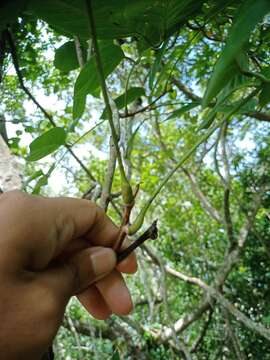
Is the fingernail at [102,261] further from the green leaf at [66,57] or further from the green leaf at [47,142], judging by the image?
the green leaf at [66,57]

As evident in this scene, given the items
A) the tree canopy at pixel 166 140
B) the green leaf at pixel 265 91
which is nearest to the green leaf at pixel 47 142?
the tree canopy at pixel 166 140

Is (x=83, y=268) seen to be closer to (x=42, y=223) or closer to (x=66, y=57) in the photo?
(x=42, y=223)

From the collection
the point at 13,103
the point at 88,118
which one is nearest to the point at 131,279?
the point at 88,118

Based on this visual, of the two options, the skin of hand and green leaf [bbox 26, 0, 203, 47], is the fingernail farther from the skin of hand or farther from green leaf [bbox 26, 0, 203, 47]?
green leaf [bbox 26, 0, 203, 47]

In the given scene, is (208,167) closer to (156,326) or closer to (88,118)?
(88,118)

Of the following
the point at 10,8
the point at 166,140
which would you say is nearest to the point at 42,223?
the point at 10,8

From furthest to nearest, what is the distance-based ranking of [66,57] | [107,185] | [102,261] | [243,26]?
[66,57], [107,185], [102,261], [243,26]
